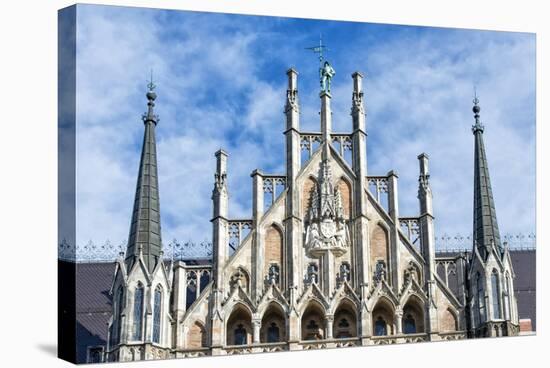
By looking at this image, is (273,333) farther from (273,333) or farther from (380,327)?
(380,327)

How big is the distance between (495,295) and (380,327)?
9.90 feet

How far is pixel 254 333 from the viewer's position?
24078 millimetres

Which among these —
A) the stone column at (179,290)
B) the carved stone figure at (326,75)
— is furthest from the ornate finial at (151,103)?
the carved stone figure at (326,75)

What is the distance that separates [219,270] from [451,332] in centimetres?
597

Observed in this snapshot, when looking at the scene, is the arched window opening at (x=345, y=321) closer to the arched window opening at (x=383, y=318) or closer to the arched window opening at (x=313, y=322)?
the arched window opening at (x=313, y=322)

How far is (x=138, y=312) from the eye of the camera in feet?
75.1

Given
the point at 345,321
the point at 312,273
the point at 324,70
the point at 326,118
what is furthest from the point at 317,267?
the point at 324,70

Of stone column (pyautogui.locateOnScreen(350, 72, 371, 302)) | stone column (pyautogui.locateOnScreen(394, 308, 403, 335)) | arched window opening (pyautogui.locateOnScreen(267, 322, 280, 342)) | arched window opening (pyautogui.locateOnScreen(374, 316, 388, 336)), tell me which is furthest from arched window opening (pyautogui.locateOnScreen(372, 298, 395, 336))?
arched window opening (pyautogui.locateOnScreen(267, 322, 280, 342))

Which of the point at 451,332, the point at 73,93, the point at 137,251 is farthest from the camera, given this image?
the point at 451,332

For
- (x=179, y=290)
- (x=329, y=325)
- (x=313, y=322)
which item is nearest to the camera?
(x=179, y=290)

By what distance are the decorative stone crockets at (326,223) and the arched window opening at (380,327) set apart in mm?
1915

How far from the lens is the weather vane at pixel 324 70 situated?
83.8ft

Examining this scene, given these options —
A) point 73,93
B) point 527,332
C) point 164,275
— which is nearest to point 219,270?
point 164,275

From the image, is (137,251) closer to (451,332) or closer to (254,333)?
(254,333)
